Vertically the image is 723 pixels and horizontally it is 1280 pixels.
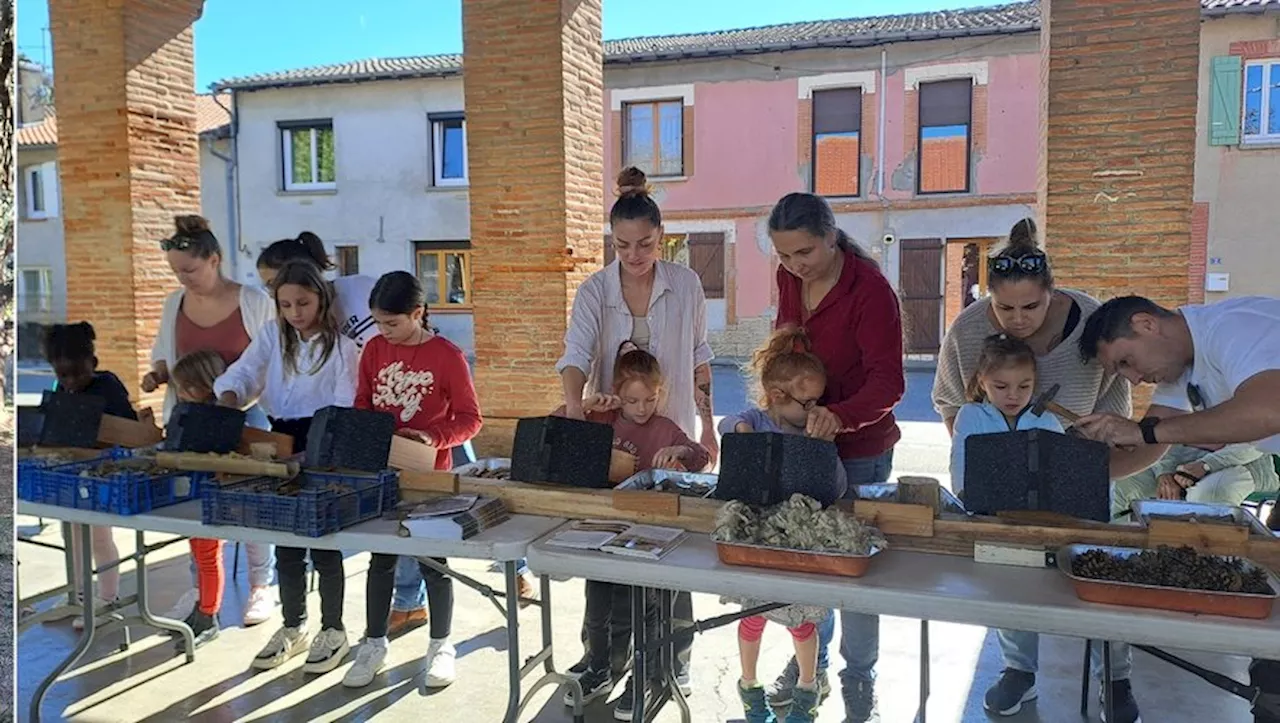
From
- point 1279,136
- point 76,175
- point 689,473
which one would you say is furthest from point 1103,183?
point 1279,136

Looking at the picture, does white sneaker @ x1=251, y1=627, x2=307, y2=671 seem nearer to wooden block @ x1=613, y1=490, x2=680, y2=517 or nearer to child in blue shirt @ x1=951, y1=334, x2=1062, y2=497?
wooden block @ x1=613, y1=490, x2=680, y2=517

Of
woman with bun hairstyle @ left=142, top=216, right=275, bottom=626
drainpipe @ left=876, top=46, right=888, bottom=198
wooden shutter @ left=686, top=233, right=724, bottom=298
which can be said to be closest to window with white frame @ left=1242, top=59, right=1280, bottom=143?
drainpipe @ left=876, top=46, right=888, bottom=198

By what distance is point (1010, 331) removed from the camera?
2508 millimetres

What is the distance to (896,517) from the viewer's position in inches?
80.0

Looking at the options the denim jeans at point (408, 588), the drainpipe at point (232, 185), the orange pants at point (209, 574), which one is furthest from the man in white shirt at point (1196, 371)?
the drainpipe at point (232, 185)

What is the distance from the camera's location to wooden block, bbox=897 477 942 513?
82.0 inches

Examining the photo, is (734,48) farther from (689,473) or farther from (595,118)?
(689,473)

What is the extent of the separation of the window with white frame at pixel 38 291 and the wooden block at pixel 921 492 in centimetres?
403

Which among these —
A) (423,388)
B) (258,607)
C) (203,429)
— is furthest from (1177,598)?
(258,607)

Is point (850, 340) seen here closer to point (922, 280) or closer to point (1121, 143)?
point (1121, 143)

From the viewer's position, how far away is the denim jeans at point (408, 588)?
344 centimetres

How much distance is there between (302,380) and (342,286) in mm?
406

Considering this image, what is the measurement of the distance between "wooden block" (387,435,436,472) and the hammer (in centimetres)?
159

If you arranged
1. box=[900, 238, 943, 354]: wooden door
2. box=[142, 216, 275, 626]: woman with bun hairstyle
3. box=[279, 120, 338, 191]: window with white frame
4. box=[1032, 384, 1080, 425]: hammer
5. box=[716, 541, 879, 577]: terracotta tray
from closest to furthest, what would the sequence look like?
box=[716, 541, 879, 577]: terracotta tray, box=[1032, 384, 1080, 425]: hammer, box=[142, 216, 275, 626]: woman with bun hairstyle, box=[900, 238, 943, 354]: wooden door, box=[279, 120, 338, 191]: window with white frame
